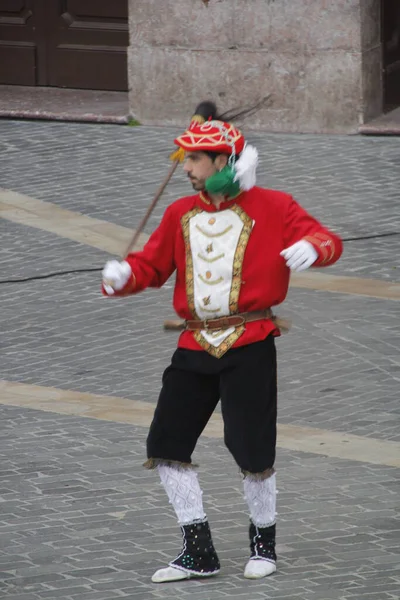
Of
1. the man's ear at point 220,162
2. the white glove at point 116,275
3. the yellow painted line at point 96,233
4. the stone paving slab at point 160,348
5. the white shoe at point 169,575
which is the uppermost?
the man's ear at point 220,162

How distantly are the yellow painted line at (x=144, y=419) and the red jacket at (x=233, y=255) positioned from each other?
5.06ft

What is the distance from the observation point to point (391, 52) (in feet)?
47.7

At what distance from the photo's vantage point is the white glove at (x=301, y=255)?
5125 millimetres

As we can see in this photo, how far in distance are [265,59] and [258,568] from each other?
9.16 meters

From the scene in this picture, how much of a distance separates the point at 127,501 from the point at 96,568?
0.73 m

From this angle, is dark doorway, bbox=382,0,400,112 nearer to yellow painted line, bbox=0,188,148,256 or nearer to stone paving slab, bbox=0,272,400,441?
Answer: yellow painted line, bbox=0,188,148,256

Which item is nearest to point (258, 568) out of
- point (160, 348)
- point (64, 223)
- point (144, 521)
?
point (144, 521)

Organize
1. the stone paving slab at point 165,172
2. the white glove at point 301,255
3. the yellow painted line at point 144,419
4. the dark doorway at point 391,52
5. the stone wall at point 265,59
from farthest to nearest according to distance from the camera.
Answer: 1. the dark doorway at point 391,52
2. the stone wall at point 265,59
3. the stone paving slab at point 165,172
4. the yellow painted line at point 144,419
5. the white glove at point 301,255

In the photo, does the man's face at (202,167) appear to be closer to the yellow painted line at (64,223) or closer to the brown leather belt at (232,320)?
the brown leather belt at (232,320)

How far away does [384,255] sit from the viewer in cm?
1012

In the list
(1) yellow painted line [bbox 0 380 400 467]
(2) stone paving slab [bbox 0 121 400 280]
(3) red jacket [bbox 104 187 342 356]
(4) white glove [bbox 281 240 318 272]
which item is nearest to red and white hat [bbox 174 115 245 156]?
(3) red jacket [bbox 104 187 342 356]

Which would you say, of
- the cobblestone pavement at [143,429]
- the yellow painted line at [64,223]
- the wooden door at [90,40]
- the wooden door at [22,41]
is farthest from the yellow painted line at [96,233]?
the wooden door at [22,41]

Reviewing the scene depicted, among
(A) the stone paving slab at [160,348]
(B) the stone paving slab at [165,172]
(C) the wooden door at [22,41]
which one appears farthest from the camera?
(C) the wooden door at [22,41]

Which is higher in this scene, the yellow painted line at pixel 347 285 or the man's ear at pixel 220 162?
the man's ear at pixel 220 162
